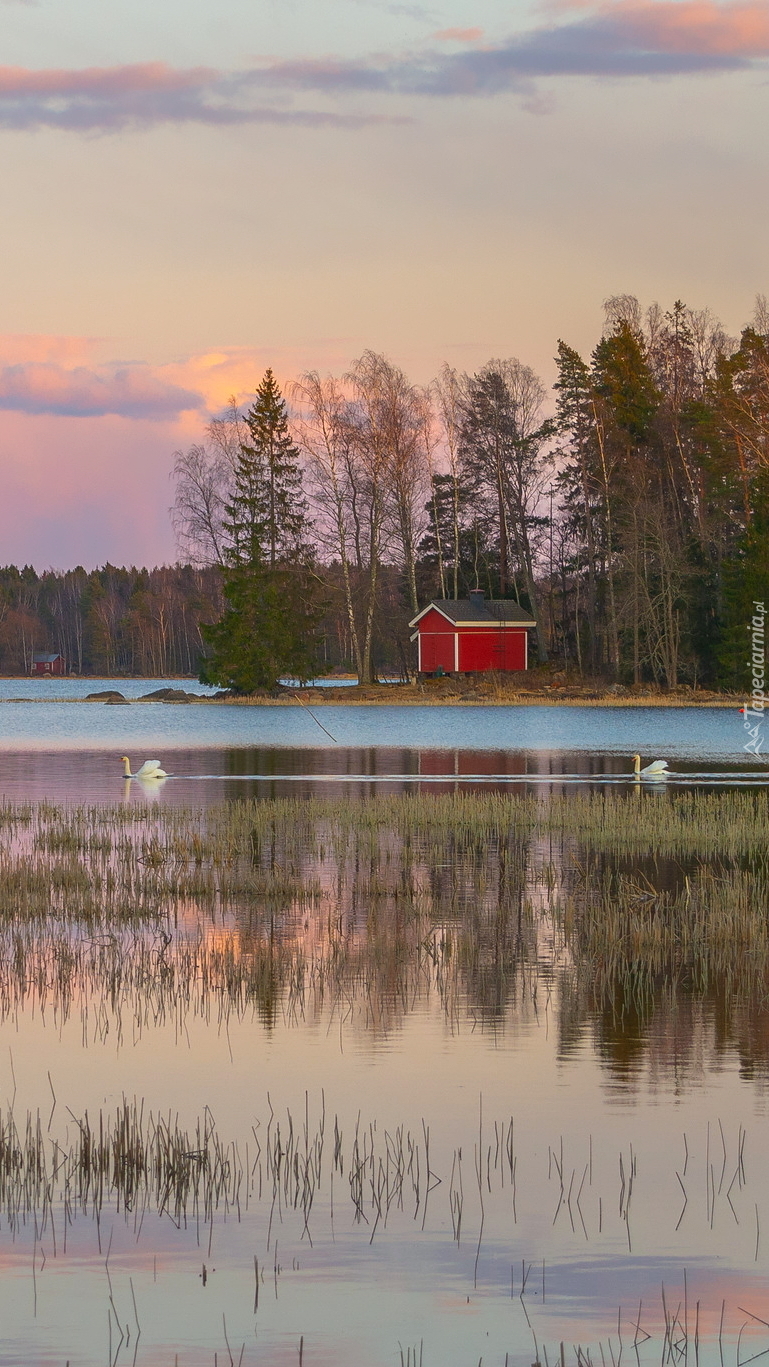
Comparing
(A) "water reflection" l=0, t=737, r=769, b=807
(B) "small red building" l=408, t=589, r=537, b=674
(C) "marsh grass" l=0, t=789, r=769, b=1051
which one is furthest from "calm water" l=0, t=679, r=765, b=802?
(C) "marsh grass" l=0, t=789, r=769, b=1051

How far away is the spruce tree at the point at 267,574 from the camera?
7706cm

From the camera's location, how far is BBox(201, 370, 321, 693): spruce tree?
253 feet

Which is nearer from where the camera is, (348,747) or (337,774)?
(337,774)

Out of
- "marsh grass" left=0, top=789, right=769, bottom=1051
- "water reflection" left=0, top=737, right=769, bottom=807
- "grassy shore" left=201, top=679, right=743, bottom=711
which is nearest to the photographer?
"marsh grass" left=0, top=789, right=769, bottom=1051

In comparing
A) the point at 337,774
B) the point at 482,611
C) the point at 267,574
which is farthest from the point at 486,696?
the point at 337,774

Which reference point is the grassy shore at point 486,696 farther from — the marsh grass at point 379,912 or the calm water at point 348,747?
the marsh grass at point 379,912

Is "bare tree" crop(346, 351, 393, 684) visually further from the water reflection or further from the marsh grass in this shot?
the marsh grass

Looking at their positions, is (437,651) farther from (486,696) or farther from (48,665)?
(48,665)

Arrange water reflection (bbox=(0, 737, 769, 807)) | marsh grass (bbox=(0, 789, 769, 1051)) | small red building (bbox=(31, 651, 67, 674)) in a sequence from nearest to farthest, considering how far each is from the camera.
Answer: marsh grass (bbox=(0, 789, 769, 1051)), water reflection (bbox=(0, 737, 769, 807)), small red building (bbox=(31, 651, 67, 674))

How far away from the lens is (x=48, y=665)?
193125mm

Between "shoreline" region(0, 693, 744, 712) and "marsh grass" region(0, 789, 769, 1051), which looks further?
"shoreline" region(0, 693, 744, 712)

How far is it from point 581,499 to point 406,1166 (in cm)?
6986

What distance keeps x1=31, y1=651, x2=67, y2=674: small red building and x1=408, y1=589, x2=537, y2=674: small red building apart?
121162 millimetres

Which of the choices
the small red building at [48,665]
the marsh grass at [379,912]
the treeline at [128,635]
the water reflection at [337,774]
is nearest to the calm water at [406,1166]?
the marsh grass at [379,912]
